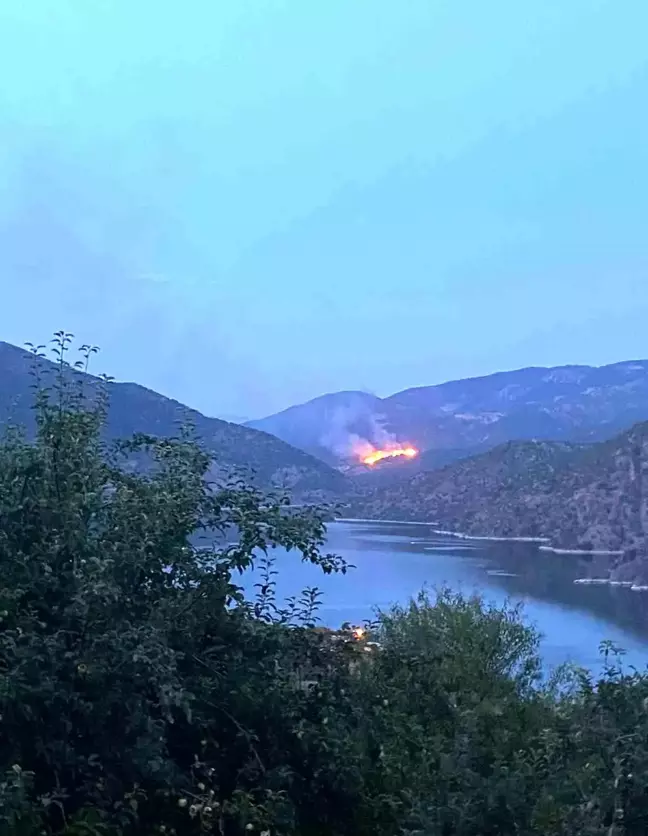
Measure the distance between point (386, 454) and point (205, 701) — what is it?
79.8m

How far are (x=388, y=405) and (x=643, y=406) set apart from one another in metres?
35.1

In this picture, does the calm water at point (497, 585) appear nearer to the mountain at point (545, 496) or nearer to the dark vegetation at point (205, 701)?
the mountain at point (545, 496)

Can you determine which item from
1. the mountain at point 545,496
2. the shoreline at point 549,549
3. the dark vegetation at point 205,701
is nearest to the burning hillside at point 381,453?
the mountain at point 545,496

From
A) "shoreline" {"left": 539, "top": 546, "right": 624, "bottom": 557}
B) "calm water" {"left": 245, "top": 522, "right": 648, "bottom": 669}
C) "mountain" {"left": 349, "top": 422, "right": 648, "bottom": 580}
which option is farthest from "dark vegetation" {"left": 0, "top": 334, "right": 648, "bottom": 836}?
"shoreline" {"left": 539, "top": 546, "right": 624, "bottom": 557}

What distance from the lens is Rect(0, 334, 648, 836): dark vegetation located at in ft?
10.5

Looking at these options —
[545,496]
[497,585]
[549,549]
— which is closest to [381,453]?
[545,496]

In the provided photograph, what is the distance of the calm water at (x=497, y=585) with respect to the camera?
3053cm

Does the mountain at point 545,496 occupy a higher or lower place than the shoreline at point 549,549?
higher

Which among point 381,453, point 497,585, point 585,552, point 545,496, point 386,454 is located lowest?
point 497,585

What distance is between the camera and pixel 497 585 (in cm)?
4753

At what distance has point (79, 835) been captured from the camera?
299cm

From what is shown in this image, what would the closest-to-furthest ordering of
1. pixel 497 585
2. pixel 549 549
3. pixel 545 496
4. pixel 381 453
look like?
pixel 497 585 < pixel 549 549 < pixel 381 453 < pixel 545 496

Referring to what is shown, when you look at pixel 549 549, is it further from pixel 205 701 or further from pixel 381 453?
pixel 205 701

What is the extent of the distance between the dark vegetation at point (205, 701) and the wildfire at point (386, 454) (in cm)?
6778
